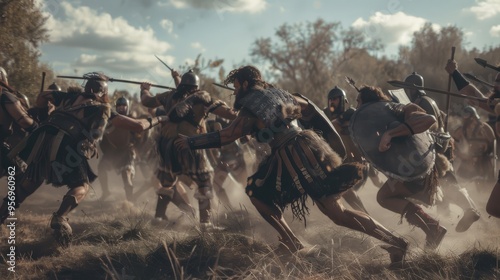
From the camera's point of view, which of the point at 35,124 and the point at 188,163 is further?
the point at 188,163

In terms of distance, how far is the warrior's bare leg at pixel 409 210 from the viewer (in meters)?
4.43

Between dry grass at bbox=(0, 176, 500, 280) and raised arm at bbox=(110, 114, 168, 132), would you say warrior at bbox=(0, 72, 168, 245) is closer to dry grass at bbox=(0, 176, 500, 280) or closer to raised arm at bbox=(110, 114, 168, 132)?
raised arm at bbox=(110, 114, 168, 132)

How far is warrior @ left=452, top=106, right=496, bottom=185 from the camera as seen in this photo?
862 centimetres

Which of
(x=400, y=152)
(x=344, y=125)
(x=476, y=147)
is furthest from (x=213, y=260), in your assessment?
(x=476, y=147)

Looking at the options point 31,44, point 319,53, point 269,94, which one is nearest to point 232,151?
point 269,94

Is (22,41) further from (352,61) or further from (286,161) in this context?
(352,61)

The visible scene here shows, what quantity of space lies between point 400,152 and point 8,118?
4068 mm

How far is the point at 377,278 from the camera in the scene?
3441mm

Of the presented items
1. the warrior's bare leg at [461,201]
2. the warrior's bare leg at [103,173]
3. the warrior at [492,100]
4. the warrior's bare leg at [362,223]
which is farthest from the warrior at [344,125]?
the warrior's bare leg at [103,173]

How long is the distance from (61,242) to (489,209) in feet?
12.6

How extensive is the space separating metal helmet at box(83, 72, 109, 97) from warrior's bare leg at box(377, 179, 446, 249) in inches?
120

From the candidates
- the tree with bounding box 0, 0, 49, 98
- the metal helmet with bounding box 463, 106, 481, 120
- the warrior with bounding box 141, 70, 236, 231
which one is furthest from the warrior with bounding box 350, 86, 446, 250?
the tree with bounding box 0, 0, 49, 98

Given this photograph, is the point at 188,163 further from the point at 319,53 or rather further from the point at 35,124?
the point at 319,53

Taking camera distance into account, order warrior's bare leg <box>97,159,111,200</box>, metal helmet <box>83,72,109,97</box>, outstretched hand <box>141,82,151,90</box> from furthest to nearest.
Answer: warrior's bare leg <box>97,159,111,200</box>
outstretched hand <box>141,82,151,90</box>
metal helmet <box>83,72,109,97</box>
